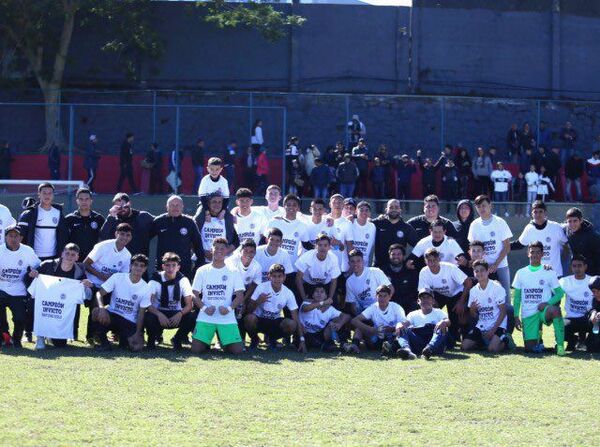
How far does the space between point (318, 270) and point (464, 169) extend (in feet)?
52.9

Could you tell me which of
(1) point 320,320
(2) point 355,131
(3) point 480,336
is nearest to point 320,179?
(2) point 355,131

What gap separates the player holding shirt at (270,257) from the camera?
578 inches

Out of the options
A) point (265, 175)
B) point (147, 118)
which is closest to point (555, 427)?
point (265, 175)

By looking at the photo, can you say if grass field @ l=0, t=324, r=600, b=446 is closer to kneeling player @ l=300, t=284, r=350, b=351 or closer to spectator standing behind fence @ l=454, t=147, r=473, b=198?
kneeling player @ l=300, t=284, r=350, b=351

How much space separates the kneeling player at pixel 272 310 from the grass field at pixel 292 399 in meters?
0.55

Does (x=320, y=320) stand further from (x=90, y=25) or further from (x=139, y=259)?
(x=90, y=25)

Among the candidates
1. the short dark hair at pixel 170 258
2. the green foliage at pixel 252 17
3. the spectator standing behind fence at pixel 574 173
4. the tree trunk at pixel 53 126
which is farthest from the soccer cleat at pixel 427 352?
the green foliage at pixel 252 17

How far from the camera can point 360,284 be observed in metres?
14.8

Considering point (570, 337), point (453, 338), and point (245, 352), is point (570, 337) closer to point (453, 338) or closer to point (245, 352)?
point (453, 338)

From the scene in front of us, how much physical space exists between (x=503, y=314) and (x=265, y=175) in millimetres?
15059

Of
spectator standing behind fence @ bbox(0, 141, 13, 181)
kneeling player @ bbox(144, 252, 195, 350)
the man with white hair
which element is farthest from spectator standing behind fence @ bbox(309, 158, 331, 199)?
kneeling player @ bbox(144, 252, 195, 350)

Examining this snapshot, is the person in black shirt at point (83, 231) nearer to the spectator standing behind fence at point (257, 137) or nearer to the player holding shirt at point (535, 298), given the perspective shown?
the player holding shirt at point (535, 298)

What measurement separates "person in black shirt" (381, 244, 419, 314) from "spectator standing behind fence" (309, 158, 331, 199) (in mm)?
13087

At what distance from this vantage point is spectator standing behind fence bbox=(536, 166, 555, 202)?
96.9 feet
